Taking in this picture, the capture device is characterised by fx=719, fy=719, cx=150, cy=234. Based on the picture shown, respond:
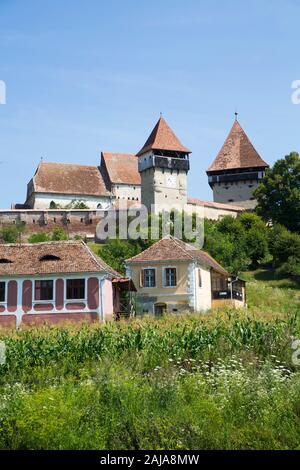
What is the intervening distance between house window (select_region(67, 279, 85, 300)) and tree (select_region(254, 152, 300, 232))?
34862 millimetres

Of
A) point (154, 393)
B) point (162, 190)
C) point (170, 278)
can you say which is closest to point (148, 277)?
point (170, 278)

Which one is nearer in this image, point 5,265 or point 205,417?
point 205,417

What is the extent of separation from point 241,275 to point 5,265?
77.7 ft

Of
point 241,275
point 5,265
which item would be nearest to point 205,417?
point 5,265

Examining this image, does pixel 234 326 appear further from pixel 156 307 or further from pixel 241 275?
pixel 241 275

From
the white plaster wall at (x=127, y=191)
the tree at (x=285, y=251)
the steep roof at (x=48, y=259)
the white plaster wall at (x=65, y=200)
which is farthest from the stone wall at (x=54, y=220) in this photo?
the steep roof at (x=48, y=259)

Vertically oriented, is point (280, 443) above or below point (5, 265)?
below

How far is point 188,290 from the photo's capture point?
114 ft

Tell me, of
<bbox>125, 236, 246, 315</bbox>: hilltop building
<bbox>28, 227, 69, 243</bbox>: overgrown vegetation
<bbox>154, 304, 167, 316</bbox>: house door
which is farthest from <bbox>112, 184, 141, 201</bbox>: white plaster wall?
<bbox>154, 304, 167, 316</bbox>: house door

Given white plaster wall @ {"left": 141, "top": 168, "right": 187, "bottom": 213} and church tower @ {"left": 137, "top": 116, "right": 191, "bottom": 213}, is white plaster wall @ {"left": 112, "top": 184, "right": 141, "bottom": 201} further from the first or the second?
white plaster wall @ {"left": 141, "top": 168, "right": 187, "bottom": 213}

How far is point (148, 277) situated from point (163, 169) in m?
37.8

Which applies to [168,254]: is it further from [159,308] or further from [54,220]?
[54,220]
